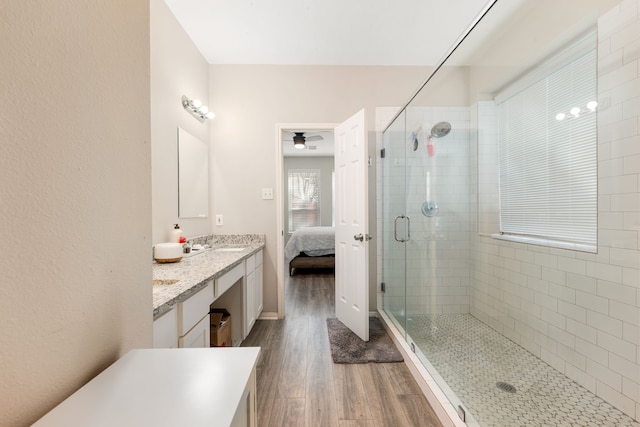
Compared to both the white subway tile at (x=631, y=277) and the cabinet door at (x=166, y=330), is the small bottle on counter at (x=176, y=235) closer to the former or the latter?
the cabinet door at (x=166, y=330)

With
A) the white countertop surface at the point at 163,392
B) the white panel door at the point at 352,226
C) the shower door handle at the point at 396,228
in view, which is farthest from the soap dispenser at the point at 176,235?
the shower door handle at the point at 396,228

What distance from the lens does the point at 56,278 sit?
50 centimetres

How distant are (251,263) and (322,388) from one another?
1181 mm

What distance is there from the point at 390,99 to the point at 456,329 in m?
2.34

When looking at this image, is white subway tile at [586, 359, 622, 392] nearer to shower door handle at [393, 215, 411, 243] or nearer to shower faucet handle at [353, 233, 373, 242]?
shower door handle at [393, 215, 411, 243]

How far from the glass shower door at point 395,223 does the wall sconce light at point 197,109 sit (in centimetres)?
187

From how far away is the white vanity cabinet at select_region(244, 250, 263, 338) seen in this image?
7.61 feet

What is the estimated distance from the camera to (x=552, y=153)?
5.25 feet

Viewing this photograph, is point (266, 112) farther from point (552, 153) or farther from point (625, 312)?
point (625, 312)

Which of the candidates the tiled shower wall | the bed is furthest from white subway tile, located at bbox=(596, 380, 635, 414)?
the bed

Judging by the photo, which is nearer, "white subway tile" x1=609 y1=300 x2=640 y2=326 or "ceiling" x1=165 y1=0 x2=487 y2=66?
"white subway tile" x1=609 y1=300 x2=640 y2=326

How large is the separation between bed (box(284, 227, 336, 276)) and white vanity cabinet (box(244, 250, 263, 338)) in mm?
2050

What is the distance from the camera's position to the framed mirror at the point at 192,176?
2.33 metres

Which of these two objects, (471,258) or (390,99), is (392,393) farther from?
(390,99)
